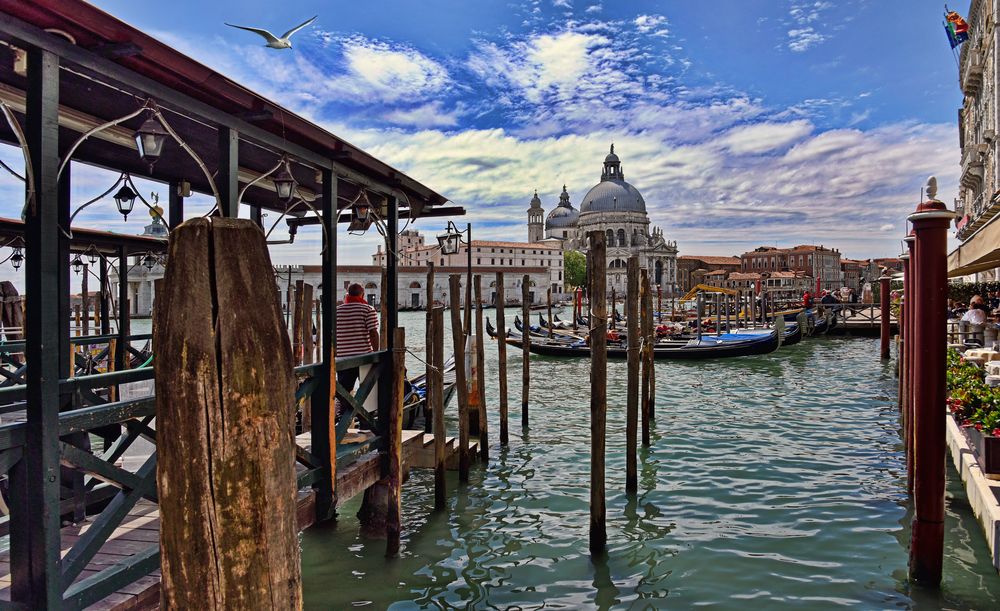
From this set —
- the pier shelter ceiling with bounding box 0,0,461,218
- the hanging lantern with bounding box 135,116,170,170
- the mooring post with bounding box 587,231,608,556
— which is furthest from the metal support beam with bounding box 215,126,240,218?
the mooring post with bounding box 587,231,608,556

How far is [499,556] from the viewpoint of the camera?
188 inches

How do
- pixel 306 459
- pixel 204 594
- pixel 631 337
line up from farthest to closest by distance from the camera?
pixel 631 337 < pixel 306 459 < pixel 204 594

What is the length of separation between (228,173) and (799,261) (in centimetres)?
9869

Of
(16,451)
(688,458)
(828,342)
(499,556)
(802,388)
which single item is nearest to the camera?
(16,451)

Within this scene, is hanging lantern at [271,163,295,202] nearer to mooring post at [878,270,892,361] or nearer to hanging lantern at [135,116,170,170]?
hanging lantern at [135,116,170,170]

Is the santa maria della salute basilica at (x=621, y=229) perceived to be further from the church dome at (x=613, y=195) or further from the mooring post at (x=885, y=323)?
the mooring post at (x=885, y=323)

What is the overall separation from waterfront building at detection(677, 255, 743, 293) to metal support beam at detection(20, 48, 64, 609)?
287ft

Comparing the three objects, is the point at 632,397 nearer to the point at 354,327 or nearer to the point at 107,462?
the point at 354,327

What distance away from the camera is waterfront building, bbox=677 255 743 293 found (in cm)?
8925

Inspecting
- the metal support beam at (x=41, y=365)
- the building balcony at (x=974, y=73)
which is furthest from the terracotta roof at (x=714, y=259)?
the metal support beam at (x=41, y=365)

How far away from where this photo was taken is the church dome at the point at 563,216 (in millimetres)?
95875

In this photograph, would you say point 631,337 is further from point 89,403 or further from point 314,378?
point 89,403

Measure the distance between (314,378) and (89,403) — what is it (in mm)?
1380

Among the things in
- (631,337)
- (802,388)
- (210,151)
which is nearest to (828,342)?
(802,388)
